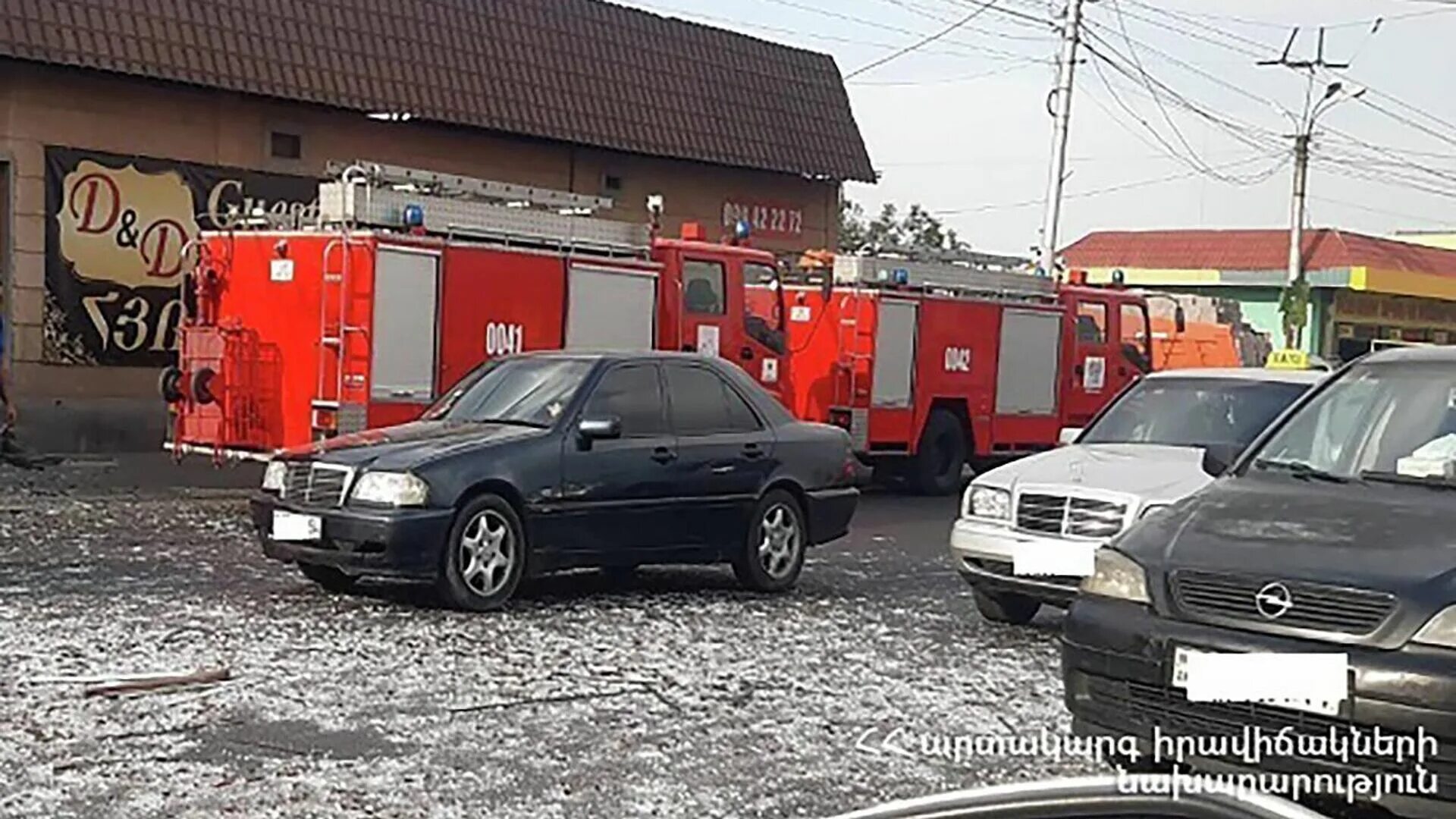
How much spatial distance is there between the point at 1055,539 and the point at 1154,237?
45.4 m

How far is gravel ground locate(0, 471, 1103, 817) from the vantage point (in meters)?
6.61

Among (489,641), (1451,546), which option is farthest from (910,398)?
(1451,546)

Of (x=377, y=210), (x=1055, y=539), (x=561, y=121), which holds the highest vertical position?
(x=561, y=121)

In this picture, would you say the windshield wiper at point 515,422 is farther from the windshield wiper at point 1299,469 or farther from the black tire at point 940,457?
the black tire at point 940,457

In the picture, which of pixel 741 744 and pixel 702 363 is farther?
pixel 702 363

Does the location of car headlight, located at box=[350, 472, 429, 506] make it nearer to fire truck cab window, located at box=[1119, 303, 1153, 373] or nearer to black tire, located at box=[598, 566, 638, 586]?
black tire, located at box=[598, 566, 638, 586]

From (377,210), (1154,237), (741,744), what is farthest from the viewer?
(1154,237)

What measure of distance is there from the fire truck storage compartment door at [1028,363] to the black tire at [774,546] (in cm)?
972

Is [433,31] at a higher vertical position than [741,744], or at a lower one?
higher

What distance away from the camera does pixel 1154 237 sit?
176 feet

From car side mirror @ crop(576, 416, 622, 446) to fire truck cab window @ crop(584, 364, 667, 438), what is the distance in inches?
4.0

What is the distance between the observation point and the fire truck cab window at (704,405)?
454 inches

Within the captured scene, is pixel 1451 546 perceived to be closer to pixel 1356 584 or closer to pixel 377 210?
pixel 1356 584

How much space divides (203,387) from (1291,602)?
443 inches
